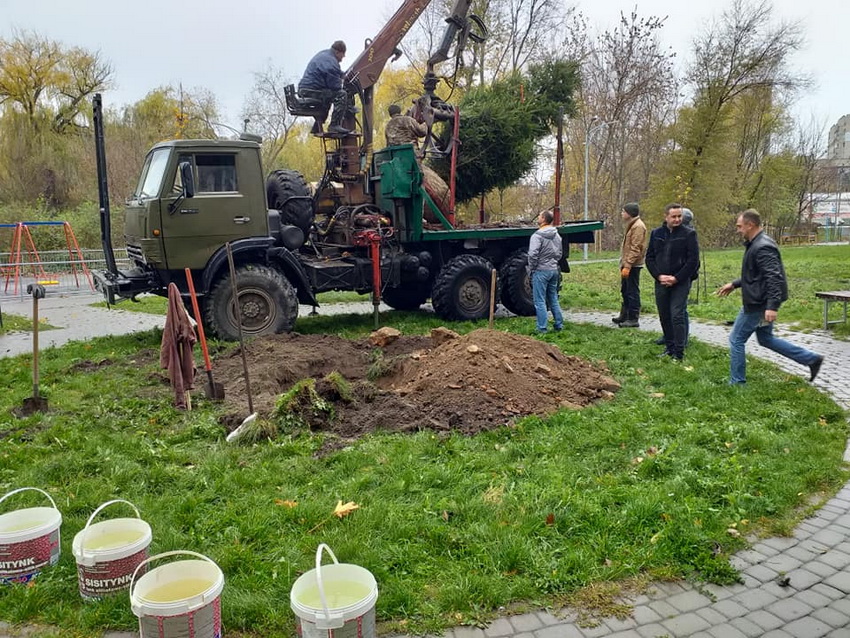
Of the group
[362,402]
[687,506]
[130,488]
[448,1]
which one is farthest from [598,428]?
[448,1]

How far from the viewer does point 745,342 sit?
6.43 metres

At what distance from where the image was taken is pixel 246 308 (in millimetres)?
9070

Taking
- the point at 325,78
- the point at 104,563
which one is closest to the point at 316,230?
the point at 325,78

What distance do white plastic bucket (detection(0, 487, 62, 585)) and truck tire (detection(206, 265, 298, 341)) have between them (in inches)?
224

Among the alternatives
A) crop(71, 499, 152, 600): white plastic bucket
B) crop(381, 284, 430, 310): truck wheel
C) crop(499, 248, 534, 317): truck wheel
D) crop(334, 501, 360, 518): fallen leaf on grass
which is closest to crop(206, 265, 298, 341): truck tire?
crop(381, 284, 430, 310): truck wheel

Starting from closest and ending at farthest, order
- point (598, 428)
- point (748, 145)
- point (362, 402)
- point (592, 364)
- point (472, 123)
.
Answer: point (598, 428) → point (362, 402) → point (592, 364) → point (472, 123) → point (748, 145)

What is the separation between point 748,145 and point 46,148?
39441mm

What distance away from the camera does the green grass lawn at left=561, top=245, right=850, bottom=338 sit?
11087 millimetres

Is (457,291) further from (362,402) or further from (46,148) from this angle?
(46,148)

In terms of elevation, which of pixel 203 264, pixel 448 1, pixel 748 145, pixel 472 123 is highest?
pixel 448 1

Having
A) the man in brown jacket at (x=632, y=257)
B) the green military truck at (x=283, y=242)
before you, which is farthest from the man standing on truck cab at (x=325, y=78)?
the man in brown jacket at (x=632, y=257)

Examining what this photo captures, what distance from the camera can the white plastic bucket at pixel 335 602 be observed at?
2.43m

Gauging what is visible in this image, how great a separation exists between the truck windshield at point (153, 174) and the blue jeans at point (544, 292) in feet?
18.1

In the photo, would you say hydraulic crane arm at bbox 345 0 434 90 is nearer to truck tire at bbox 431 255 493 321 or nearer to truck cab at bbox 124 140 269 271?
truck cab at bbox 124 140 269 271
